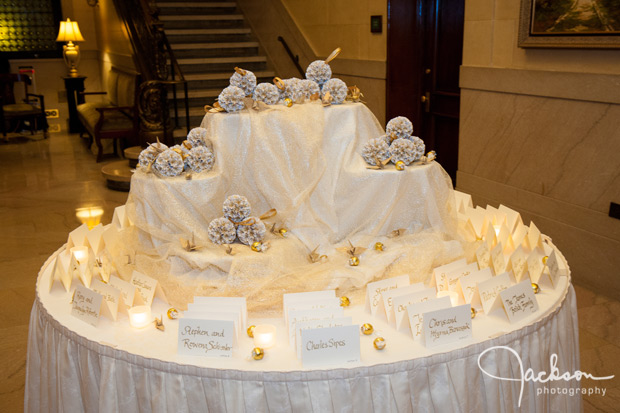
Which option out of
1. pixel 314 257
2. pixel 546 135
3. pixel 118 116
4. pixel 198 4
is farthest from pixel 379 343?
pixel 198 4

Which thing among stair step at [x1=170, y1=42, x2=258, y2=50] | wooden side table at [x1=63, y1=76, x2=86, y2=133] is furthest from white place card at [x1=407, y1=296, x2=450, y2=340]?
wooden side table at [x1=63, y1=76, x2=86, y2=133]

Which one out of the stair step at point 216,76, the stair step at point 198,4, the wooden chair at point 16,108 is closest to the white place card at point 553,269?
the stair step at point 216,76

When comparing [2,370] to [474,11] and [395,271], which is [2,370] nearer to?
[395,271]

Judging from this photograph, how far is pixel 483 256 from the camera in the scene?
2.19 metres

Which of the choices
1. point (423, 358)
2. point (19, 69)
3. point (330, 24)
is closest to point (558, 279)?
point (423, 358)

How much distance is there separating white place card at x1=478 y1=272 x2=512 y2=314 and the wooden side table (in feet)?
30.7

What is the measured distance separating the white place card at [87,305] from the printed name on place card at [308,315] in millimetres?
572

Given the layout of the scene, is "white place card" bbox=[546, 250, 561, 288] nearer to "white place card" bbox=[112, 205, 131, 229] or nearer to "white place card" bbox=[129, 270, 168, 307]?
"white place card" bbox=[129, 270, 168, 307]

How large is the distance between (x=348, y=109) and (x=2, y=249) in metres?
3.56

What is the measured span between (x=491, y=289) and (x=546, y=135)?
250 centimetres

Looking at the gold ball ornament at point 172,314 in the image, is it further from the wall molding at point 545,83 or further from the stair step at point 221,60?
the stair step at point 221,60

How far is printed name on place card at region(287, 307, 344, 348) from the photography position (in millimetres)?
1715

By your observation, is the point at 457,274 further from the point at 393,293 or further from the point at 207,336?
the point at 207,336

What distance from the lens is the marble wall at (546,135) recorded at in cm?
369
